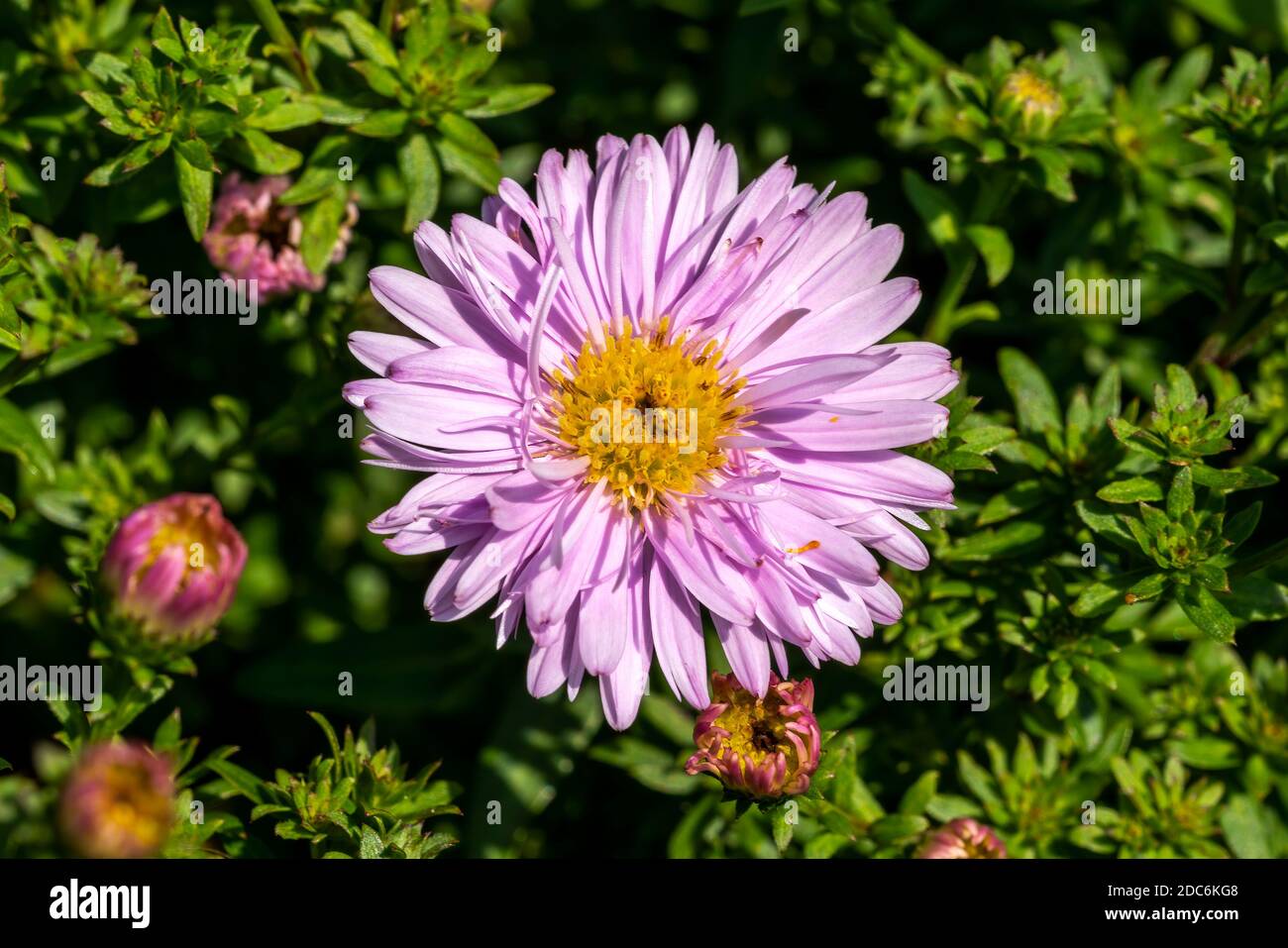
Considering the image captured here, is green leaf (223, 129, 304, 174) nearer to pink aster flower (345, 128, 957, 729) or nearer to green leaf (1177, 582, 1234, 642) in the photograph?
pink aster flower (345, 128, 957, 729)

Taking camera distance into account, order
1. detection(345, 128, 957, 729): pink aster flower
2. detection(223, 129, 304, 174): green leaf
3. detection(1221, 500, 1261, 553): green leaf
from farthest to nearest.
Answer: detection(223, 129, 304, 174): green leaf → detection(1221, 500, 1261, 553): green leaf → detection(345, 128, 957, 729): pink aster flower

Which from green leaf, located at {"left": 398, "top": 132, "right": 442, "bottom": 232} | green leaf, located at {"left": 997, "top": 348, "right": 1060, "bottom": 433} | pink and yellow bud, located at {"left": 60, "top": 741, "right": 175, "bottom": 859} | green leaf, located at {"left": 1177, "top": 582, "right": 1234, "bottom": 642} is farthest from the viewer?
green leaf, located at {"left": 997, "top": 348, "right": 1060, "bottom": 433}

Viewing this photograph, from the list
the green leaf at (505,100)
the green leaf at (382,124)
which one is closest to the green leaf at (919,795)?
the green leaf at (505,100)

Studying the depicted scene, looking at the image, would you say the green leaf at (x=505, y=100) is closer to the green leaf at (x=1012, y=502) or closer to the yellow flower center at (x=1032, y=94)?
the yellow flower center at (x=1032, y=94)

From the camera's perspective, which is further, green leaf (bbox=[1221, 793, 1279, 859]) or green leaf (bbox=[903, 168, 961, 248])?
green leaf (bbox=[903, 168, 961, 248])

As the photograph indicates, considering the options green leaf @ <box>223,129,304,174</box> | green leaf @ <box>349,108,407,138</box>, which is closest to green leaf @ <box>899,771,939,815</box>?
green leaf @ <box>349,108,407,138</box>

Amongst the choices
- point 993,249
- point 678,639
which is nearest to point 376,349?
point 678,639
